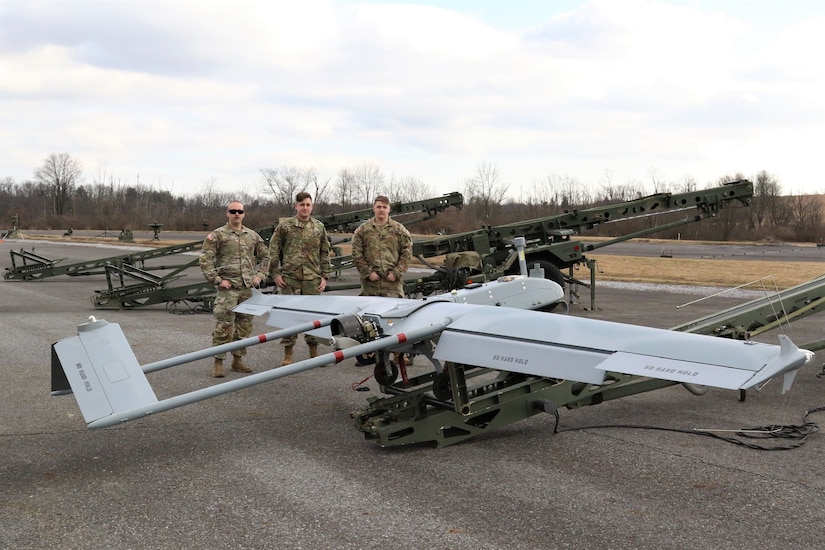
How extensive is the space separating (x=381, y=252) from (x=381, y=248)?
0.05 meters

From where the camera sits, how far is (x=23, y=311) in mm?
14117

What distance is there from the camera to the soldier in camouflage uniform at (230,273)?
807cm

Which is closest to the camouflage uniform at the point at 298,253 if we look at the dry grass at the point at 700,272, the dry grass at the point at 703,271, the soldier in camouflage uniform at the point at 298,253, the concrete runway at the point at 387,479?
the soldier in camouflage uniform at the point at 298,253

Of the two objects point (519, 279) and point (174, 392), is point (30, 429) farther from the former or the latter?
point (519, 279)

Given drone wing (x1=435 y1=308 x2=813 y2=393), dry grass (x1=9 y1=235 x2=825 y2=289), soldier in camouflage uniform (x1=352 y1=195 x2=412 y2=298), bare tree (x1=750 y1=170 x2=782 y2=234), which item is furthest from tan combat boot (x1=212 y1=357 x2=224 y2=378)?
bare tree (x1=750 y1=170 x2=782 y2=234)

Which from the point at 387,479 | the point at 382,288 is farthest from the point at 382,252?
the point at 387,479

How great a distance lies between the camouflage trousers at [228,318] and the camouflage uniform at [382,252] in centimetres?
145

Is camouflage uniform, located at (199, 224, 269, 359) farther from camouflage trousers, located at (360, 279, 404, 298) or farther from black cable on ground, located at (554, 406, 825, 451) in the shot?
black cable on ground, located at (554, 406, 825, 451)

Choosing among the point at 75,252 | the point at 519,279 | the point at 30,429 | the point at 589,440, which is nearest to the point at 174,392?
the point at 30,429

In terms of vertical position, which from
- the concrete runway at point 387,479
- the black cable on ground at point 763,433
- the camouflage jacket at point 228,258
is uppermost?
the camouflage jacket at point 228,258

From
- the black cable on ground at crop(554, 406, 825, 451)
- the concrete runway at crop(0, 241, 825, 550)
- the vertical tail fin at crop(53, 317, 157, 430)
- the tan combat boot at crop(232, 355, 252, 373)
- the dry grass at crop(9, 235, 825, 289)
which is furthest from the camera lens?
the dry grass at crop(9, 235, 825, 289)

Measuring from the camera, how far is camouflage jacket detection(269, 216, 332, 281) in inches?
344

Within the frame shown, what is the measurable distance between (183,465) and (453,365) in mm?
2110

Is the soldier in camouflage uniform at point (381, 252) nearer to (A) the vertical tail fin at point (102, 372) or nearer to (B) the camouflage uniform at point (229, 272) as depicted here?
(B) the camouflage uniform at point (229, 272)
